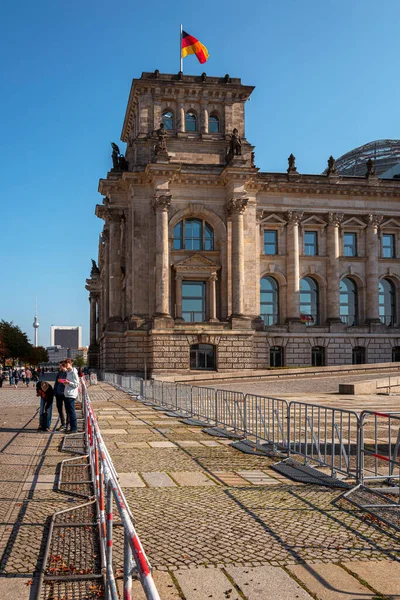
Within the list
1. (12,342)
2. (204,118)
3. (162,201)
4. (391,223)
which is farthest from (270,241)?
(12,342)

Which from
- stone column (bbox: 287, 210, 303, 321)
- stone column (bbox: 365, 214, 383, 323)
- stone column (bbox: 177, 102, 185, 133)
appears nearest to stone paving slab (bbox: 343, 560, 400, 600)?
stone column (bbox: 287, 210, 303, 321)

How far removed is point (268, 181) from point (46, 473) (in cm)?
4969

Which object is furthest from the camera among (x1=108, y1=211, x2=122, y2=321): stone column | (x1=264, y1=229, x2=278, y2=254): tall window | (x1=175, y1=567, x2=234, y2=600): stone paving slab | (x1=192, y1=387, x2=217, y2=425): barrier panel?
(x1=264, y1=229, x2=278, y2=254): tall window

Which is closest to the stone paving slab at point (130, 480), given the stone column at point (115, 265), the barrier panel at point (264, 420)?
the barrier panel at point (264, 420)

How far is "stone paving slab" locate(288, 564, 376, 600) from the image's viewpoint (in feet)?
18.6

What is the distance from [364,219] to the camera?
198ft

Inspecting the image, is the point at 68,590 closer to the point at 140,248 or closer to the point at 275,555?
the point at 275,555

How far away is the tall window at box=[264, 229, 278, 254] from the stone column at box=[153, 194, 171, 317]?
33.4 ft

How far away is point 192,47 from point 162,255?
61.3ft

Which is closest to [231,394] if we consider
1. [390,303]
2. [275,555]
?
[275,555]

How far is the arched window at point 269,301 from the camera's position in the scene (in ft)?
191

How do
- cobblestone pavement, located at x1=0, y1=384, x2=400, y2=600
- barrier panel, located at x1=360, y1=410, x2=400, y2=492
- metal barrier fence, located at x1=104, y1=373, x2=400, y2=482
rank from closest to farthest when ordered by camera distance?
cobblestone pavement, located at x1=0, y1=384, x2=400, y2=600, barrier panel, located at x1=360, y1=410, x2=400, y2=492, metal barrier fence, located at x1=104, y1=373, x2=400, y2=482

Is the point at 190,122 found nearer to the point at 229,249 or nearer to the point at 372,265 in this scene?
the point at 229,249

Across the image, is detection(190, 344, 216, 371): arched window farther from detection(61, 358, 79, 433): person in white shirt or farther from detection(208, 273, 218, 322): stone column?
detection(61, 358, 79, 433): person in white shirt
